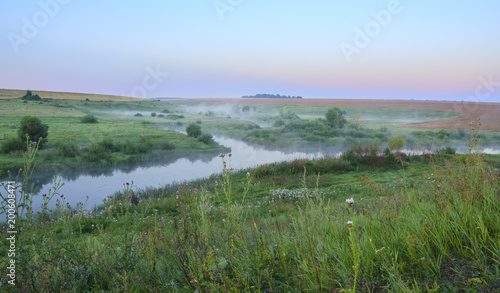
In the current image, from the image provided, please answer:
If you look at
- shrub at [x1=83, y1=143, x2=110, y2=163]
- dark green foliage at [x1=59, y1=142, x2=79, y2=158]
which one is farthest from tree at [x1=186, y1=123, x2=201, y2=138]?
dark green foliage at [x1=59, y1=142, x2=79, y2=158]

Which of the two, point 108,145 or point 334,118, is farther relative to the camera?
point 334,118

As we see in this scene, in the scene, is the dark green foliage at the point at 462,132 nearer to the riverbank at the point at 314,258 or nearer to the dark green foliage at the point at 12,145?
the riverbank at the point at 314,258

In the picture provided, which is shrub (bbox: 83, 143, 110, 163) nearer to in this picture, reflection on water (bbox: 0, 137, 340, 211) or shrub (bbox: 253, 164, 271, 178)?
reflection on water (bbox: 0, 137, 340, 211)

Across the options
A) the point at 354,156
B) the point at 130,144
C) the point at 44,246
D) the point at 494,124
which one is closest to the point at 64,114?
the point at 130,144

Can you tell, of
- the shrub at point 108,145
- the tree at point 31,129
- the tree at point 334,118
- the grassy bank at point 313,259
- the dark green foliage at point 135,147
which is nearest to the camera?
the grassy bank at point 313,259

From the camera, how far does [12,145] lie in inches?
806

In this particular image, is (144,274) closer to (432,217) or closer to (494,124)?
(432,217)

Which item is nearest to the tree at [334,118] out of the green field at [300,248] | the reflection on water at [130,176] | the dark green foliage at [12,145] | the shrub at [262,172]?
the reflection on water at [130,176]

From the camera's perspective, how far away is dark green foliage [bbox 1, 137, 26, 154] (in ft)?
66.3

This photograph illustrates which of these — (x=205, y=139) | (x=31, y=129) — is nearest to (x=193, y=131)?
(x=205, y=139)

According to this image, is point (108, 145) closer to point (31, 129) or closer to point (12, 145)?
point (31, 129)

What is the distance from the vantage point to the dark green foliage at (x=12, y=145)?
66.3 ft

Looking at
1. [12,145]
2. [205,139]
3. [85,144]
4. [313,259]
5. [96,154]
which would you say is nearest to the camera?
[313,259]

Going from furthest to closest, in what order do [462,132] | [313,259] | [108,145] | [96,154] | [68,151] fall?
[462,132]
[108,145]
[96,154]
[68,151]
[313,259]
